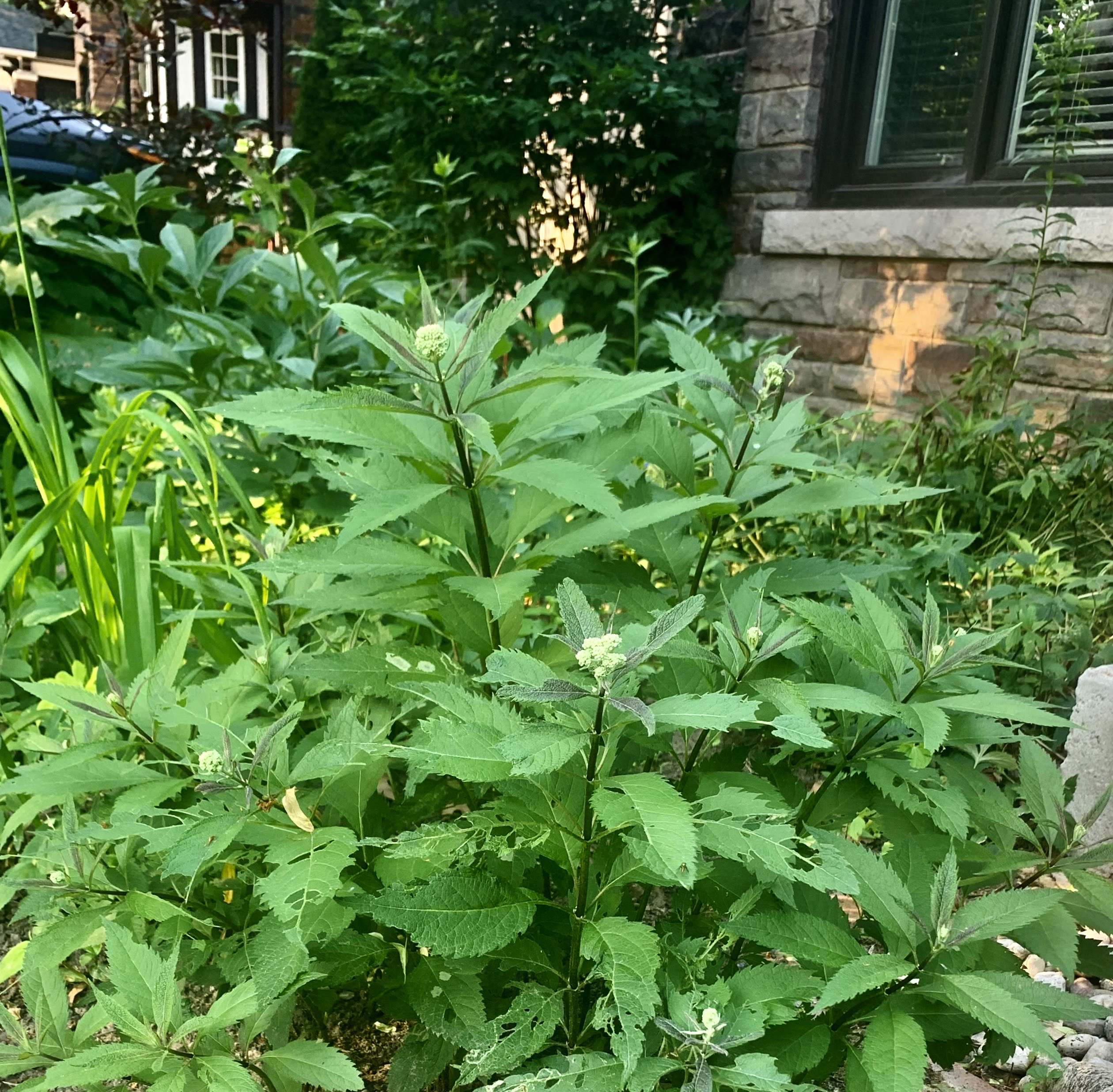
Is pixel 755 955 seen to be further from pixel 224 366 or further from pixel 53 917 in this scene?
pixel 224 366

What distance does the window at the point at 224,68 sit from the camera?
1022 centimetres

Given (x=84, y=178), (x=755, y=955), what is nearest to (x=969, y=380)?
(x=755, y=955)

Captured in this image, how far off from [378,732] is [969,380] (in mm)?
2975

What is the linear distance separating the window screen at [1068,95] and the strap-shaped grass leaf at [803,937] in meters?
3.33

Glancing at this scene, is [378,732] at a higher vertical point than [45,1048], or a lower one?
higher

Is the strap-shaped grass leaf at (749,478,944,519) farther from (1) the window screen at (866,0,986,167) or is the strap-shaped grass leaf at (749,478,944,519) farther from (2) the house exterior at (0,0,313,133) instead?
(2) the house exterior at (0,0,313,133)

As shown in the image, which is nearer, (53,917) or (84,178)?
(53,917)

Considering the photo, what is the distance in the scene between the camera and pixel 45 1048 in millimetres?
891

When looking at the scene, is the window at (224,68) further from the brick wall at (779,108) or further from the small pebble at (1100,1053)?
the small pebble at (1100,1053)

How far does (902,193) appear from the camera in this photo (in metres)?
4.09

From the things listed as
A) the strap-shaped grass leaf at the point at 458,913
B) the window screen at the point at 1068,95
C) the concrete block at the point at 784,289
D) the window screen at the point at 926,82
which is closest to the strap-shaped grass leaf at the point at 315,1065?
the strap-shaped grass leaf at the point at 458,913

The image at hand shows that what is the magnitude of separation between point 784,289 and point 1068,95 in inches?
56.8

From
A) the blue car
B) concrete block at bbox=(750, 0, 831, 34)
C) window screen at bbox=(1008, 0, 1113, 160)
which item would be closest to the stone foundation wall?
window screen at bbox=(1008, 0, 1113, 160)

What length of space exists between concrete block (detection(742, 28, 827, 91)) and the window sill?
1.90 feet
